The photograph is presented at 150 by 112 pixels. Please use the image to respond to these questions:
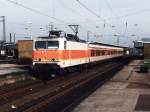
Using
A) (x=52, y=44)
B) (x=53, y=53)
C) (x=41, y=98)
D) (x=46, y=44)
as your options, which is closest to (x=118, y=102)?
(x=41, y=98)

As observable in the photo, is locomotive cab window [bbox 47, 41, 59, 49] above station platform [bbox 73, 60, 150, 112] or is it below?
above

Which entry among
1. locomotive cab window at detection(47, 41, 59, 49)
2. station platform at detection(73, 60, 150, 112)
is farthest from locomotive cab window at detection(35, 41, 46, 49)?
station platform at detection(73, 60, 150, 112)

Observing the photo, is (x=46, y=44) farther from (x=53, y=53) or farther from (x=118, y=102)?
(x=118, y=102)

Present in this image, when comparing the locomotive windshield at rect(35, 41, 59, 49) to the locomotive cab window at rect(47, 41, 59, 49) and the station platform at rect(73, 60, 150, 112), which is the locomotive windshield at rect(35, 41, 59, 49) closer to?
the locomotive cab window at rect(47, 41, 59, 49)

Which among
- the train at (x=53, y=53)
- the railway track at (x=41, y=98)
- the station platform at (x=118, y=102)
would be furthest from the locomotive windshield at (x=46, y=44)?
the station platform at (x=118, y=102)

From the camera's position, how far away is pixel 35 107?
16.5m

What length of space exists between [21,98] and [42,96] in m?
1.22

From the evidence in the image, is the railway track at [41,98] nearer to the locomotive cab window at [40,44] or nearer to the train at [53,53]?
the train at [53,53]

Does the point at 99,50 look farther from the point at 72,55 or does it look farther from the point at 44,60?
the point at 44,60

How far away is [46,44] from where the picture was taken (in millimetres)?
30125

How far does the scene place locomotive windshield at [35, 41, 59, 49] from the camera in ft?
97.6

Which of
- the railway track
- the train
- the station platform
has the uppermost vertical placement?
the train

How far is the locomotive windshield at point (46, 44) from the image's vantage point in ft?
97.6

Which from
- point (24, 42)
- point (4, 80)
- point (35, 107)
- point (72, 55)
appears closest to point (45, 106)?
point (35, 107)
